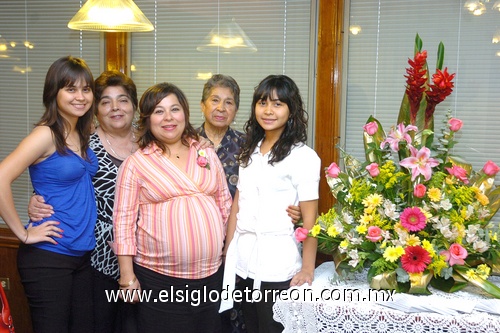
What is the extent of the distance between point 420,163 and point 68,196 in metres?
1.34

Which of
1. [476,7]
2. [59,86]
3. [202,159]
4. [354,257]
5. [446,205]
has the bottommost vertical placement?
[354,257]

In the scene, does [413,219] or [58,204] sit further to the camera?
[58,204]

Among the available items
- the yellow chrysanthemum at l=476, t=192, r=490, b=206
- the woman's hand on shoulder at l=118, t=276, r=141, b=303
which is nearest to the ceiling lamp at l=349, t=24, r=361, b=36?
the yellow chrysanthemum at l=476, t=192, r=490, b=206

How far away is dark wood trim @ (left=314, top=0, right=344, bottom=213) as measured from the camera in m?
2.81

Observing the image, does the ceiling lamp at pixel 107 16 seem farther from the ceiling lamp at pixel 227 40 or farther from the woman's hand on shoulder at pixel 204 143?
the ceiling lamp at pixel 227 40

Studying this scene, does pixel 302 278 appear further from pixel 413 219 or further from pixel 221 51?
pixel 221 51

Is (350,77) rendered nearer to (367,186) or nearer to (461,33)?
(461,33)

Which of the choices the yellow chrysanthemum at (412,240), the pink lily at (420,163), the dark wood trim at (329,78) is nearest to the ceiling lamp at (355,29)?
the dark wood trim at (329,78)

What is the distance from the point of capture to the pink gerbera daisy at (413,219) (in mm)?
2012

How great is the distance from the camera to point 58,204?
2273 mm

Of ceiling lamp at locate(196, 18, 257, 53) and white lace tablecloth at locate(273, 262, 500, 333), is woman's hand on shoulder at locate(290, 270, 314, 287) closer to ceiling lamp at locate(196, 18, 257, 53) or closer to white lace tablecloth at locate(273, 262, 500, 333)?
white lace tablecloth at locate(273, 262, 500, 333)

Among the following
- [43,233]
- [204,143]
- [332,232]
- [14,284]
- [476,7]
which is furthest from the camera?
[14,284]

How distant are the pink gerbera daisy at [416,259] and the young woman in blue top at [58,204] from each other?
123 cm

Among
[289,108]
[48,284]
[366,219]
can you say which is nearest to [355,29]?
[289,108]
